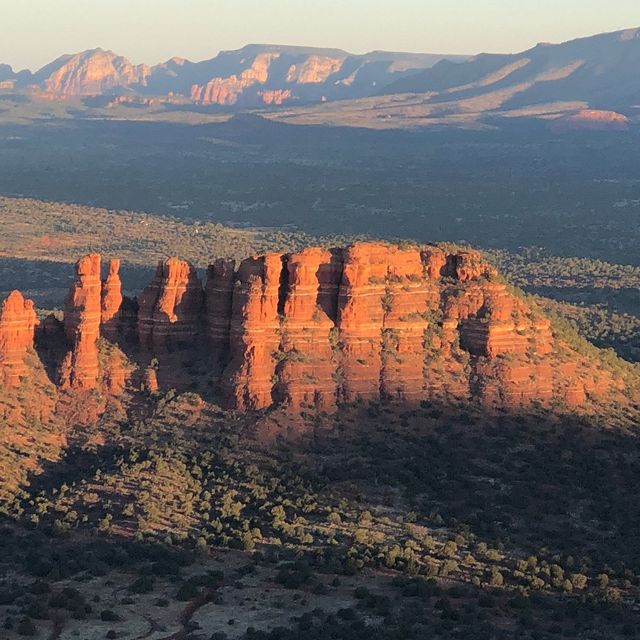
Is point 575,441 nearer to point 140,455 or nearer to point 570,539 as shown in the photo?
point 570,539

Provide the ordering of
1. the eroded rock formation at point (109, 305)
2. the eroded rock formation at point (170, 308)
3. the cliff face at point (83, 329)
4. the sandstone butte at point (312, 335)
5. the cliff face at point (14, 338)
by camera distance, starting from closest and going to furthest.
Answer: the sandstone butte at point (312, 335) < the cliff face at point (14, 338) < the cliff face at point (83, 329) < the eroded rock formation at point (170, 308) < the eroded rock formation at point (109, 305)

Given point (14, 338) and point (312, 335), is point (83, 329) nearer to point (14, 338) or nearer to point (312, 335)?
point (14, 338)

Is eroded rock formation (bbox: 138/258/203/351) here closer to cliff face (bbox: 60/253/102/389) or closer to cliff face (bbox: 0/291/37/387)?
cliff face (bbox: 60/253/102/389)

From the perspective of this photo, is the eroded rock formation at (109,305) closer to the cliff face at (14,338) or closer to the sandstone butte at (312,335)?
the sandstone butte at (312,335)

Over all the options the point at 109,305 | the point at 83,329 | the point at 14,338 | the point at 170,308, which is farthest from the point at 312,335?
the point at 14,338

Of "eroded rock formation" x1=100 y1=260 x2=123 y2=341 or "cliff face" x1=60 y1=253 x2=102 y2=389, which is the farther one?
"eroded rock formation" x1=100 y1=260 x2=123 y2=341

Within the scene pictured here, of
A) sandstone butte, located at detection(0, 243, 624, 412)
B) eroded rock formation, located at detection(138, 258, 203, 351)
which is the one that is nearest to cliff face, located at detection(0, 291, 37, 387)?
sandstone butte, located at detection(0, 243, 624, 412)

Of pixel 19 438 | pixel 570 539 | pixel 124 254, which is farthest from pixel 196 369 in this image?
pixel 124 254

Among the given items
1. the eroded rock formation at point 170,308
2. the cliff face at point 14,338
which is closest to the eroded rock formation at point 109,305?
the eroded rock formation at point 170,308
